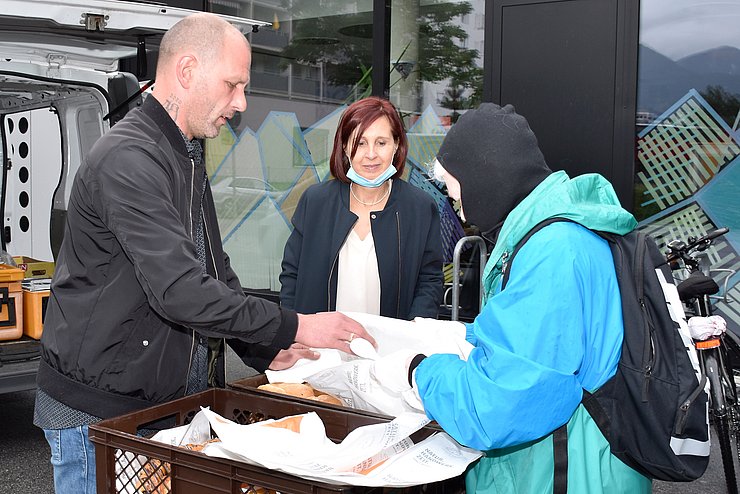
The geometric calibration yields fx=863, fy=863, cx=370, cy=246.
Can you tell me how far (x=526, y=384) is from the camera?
70.1 inches

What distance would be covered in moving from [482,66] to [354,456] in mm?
6210

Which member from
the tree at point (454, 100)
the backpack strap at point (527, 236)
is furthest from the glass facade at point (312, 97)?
the backpack strap at point (527, 236)

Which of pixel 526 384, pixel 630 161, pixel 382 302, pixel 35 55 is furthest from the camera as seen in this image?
pixel 630 161

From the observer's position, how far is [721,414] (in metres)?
4.22

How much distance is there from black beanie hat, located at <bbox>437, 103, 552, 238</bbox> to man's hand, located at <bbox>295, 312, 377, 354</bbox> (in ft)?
1.81

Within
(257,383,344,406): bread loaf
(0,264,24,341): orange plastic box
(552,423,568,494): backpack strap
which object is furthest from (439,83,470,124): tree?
(552,423,568,494): backpack strap

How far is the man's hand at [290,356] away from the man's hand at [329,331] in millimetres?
173

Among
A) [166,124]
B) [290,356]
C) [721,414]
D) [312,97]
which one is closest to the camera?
[166,124]

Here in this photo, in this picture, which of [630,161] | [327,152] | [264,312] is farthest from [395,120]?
[327,152]

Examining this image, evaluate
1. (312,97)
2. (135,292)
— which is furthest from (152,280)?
(312,97)

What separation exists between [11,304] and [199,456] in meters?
3.92

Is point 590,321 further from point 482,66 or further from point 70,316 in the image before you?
point 482,66

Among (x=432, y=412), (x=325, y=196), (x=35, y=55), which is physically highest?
(x=35, y=55)

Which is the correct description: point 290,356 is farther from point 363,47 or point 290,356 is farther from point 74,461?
point 363,47
